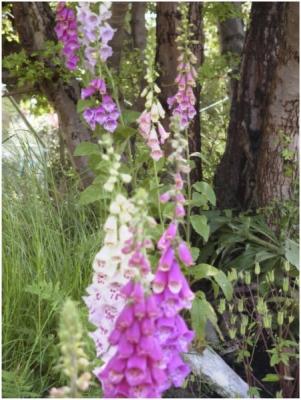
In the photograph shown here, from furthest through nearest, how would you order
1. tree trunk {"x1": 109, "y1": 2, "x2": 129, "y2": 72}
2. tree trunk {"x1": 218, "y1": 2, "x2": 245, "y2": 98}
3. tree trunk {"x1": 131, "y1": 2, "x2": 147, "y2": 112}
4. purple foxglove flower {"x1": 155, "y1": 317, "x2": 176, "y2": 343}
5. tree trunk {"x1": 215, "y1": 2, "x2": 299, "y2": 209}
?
tree trunk {"x1": 218, "y1": 2, "x2": 245, "y2": 98}
tree trunk {"x1": 131, "y1": 2, "x2": 147, "y2": 112}
tree trunk {"x1": 109, "y1": 2, "x2": 129, "y2": 72}
tree trunk {"x1": 215, "y1": 2, "x2": 299, "y2": 209}
purple foxglove flower {"x1": 155, "y1": 317, "x2": 176, "y2": 343}

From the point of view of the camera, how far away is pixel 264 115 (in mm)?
3424

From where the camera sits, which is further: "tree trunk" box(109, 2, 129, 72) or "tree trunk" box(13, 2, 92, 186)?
"tree trunk" box(109, 2, 129, 72)

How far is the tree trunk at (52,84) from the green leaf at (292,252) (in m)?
1.19

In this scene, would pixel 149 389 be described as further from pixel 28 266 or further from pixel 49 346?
pixel 28 266

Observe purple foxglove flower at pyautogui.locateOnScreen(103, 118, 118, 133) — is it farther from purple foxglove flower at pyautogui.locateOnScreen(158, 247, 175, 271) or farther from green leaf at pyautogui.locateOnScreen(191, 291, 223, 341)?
purple foxglove flower at pyautogui.locateOnScreen(158, 247, 175, 271)

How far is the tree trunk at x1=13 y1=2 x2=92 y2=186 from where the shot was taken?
3520 millimetres

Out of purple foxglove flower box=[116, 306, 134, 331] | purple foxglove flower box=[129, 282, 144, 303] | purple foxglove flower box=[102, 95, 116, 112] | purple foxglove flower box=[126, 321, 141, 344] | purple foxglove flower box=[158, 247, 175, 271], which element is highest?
purple foxglove flower box=[102, 95, 116, 112]

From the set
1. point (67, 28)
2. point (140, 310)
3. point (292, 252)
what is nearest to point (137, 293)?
point (140, 310)

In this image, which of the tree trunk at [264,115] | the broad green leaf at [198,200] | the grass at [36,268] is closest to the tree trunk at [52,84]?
the grass at [36,268]

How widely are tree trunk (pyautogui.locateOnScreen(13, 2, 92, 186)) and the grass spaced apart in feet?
1.18

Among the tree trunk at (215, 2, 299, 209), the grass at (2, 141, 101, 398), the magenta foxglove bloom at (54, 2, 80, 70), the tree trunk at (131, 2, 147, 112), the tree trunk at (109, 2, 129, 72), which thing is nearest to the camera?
the grass at (2, 141, 101, 398)

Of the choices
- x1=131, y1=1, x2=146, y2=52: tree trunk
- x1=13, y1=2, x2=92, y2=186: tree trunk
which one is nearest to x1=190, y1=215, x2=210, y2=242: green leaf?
x1=13, y1=2, x2=92, y2=186: tree trunk

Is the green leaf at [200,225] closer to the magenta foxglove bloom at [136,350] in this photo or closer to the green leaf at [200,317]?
the green leaf at [200,317]

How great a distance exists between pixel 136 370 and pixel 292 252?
169 centimetres
